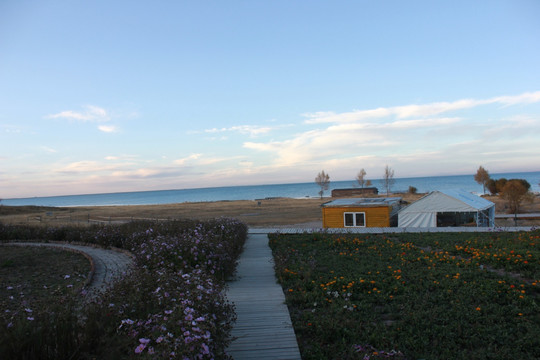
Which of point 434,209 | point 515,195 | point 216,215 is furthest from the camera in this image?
point 216,215

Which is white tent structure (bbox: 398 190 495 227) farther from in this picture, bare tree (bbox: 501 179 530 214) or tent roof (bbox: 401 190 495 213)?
bare tree (bbox: 501 179 530 214)

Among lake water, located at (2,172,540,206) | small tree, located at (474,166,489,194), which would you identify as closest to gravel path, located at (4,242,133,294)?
small tree, located at (474,166,489,194)

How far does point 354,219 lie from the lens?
1823 centimetres

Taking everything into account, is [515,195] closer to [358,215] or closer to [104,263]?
[358,215]

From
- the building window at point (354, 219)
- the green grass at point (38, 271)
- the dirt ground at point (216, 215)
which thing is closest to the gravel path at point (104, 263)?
the green grass at point (38, 271)

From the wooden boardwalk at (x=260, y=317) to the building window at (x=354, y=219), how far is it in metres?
10.3

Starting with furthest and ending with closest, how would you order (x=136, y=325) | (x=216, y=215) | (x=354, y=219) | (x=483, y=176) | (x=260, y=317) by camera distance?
(x=483, y=176), (x=216, y=215), (x=354, y=219), (x=260, y=317), (x=136, y=325)

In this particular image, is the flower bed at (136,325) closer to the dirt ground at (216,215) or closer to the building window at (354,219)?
the building window at (354,219)

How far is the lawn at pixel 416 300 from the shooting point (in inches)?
160

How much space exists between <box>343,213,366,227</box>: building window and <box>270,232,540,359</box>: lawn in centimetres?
846

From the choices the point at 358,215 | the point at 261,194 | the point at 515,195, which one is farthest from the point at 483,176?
the point at 261,194

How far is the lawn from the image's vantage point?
4.07m

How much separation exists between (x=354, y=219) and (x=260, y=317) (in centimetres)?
1382

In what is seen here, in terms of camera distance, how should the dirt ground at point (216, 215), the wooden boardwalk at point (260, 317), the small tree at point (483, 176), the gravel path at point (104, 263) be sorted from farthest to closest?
the small tree at point (483, 176)
the dirt ground at point (216, 215)
the gravel path at point (104, 263)
the wooden boardwalk at point (260, 317)
